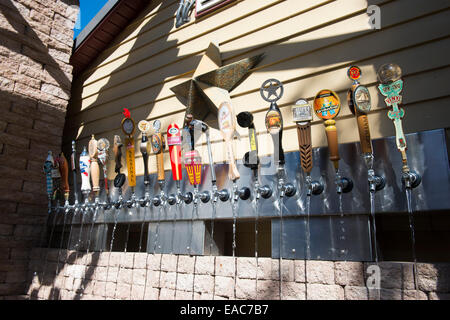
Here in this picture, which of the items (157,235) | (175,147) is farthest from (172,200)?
(175,147)

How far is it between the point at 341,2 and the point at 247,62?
0.87 metres

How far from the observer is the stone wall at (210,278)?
6.32 ft

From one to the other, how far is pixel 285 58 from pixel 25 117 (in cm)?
313

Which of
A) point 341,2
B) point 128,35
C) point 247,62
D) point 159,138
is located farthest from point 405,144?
point 128,35

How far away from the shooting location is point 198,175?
9.90 feet

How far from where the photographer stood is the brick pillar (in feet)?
13.1

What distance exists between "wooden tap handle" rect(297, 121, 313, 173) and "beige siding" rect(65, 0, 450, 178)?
0.27 metres

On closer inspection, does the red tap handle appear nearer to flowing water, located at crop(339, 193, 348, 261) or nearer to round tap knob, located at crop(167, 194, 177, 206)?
round tap knob, located at crop(167, 194, 177, 206)

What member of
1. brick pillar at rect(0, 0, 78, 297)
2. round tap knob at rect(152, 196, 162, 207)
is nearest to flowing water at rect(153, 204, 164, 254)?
round tap knob at rect(152, 196, 162, 207)

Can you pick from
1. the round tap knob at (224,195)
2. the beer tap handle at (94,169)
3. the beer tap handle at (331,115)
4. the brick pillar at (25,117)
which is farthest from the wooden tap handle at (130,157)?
the beer tap handle at (331,115)

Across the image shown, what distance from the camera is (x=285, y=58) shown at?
297 cm

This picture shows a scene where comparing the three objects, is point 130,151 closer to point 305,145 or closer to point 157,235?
point 157,235
